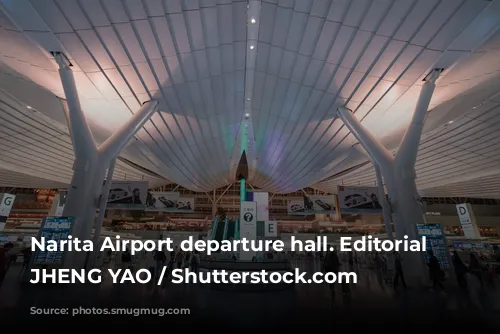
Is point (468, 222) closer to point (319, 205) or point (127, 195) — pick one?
point (319, 205)

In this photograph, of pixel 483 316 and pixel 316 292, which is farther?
pixel 316 292

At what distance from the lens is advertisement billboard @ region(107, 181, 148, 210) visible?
61.3ft

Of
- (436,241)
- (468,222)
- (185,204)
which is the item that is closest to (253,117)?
(436,241)

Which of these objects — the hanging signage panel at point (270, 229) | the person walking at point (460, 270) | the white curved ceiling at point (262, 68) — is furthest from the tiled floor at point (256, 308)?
the hanging signage panel at point (270, 229)

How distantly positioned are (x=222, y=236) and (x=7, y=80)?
20389 mm

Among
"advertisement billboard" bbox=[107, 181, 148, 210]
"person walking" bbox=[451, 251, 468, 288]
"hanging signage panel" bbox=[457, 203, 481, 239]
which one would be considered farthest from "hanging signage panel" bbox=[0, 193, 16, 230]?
"hanging signage panel" bbox=[457, 203, 481, 239]

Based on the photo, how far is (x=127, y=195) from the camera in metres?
18.8

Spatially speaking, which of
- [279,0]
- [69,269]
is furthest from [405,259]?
[69,269]

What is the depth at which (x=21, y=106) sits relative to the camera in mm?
14242

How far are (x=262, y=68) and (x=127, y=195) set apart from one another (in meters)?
12.8

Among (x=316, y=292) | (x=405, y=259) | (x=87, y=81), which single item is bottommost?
(x=316, y=292)

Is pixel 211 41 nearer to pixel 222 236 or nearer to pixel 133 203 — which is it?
pixel 133 203

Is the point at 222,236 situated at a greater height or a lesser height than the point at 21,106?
lesser

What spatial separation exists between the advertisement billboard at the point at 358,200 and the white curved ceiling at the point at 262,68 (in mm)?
2791
